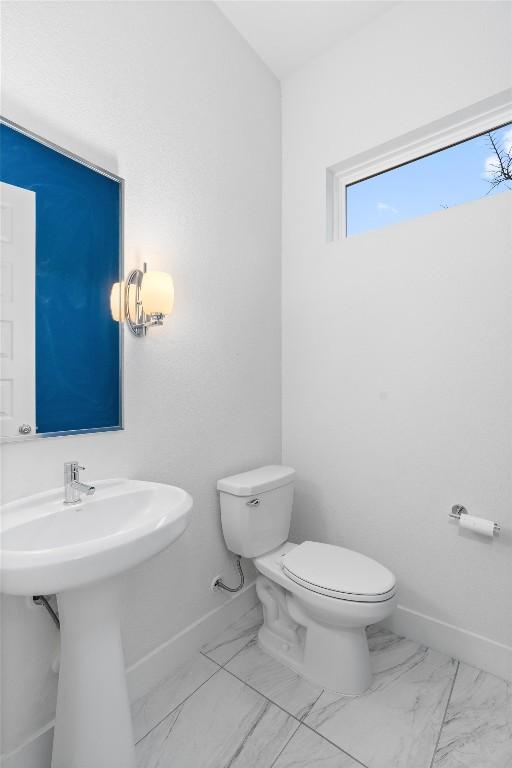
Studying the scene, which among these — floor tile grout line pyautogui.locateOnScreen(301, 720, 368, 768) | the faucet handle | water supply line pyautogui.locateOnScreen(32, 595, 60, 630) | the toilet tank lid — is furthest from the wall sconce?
floor tile grout line pyautogui.locateOnScreen(301, 720, 368, 768)

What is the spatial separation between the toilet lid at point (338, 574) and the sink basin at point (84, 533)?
60 centimetres

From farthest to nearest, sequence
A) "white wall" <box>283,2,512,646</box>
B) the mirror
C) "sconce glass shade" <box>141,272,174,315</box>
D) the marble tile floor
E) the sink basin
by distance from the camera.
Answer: "white wall" <box>283,2,512,646</box>, "sconce glass shade" <box>141,272,174,315</box>, the marble tile floor, the mirror, the sink basin

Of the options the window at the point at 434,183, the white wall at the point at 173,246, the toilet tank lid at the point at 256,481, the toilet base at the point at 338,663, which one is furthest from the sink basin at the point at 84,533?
the window at the point at 434,183

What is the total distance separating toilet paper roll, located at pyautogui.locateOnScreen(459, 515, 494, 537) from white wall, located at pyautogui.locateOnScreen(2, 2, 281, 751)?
899mm

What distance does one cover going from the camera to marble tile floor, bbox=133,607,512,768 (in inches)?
44.8

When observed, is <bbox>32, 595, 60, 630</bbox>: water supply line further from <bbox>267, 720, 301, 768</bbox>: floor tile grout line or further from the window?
the window

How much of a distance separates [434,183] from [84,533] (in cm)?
191

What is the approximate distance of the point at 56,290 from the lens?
1121mm

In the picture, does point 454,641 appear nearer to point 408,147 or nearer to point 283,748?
point 283,748

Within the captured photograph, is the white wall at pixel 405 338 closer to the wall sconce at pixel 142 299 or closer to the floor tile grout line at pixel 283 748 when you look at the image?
the floor tile grout line at pixel 283 748

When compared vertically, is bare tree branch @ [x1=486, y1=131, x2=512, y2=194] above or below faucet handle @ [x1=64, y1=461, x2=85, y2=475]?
above

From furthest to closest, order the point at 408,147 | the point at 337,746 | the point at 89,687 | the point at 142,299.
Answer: the point at 408,147
the point at 142,299
the point at 337,746
the point at 89,687

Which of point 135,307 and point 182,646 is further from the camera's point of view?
point 182,646

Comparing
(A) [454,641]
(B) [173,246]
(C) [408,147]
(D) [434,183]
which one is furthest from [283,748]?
(C) [408,147]
